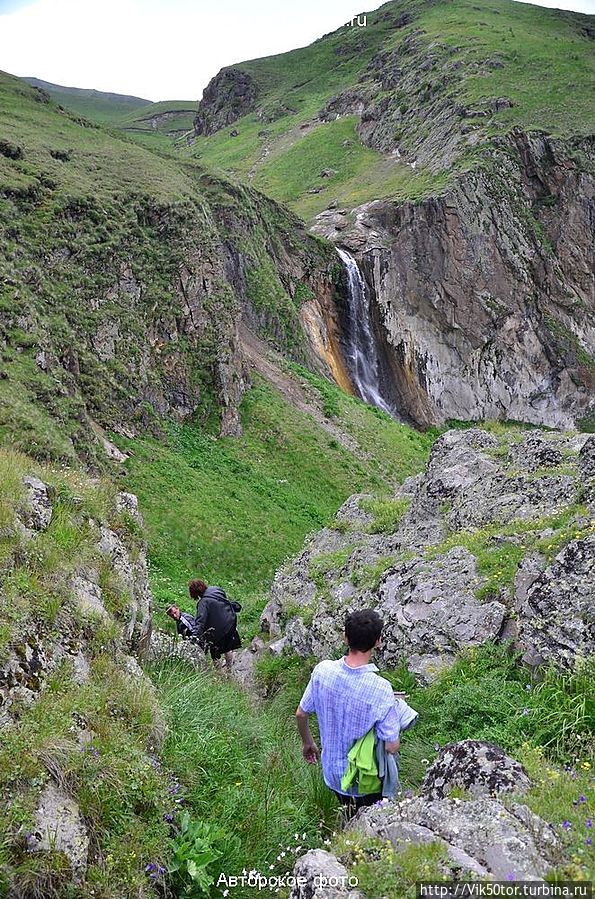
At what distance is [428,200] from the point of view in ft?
154

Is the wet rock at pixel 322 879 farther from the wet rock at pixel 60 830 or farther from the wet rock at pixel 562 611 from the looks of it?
the wet rock at pixel 562 611

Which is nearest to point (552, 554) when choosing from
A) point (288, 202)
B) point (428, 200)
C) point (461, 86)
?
point (428, 200)

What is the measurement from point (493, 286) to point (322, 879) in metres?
50.2

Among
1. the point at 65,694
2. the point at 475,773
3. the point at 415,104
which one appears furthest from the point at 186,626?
the point at 415,104

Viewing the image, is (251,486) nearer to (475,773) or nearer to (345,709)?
(345,709)

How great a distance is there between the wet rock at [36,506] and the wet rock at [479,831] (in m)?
4.23

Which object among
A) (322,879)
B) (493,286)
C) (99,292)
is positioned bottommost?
(322,879)

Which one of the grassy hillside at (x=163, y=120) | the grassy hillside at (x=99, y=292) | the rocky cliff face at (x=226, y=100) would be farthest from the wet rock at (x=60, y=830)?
the grassy hillside at (x=163, y=120)

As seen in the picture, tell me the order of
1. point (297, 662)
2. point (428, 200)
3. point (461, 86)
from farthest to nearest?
point (461, 86) → point (428, 200) → point (297, 662)

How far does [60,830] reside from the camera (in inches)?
134

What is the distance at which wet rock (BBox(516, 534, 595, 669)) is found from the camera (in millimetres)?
5387

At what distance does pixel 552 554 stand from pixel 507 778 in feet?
11.7

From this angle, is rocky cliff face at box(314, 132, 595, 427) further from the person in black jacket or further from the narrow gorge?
the person in black jacket

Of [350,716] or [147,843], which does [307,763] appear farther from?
[147,843]
